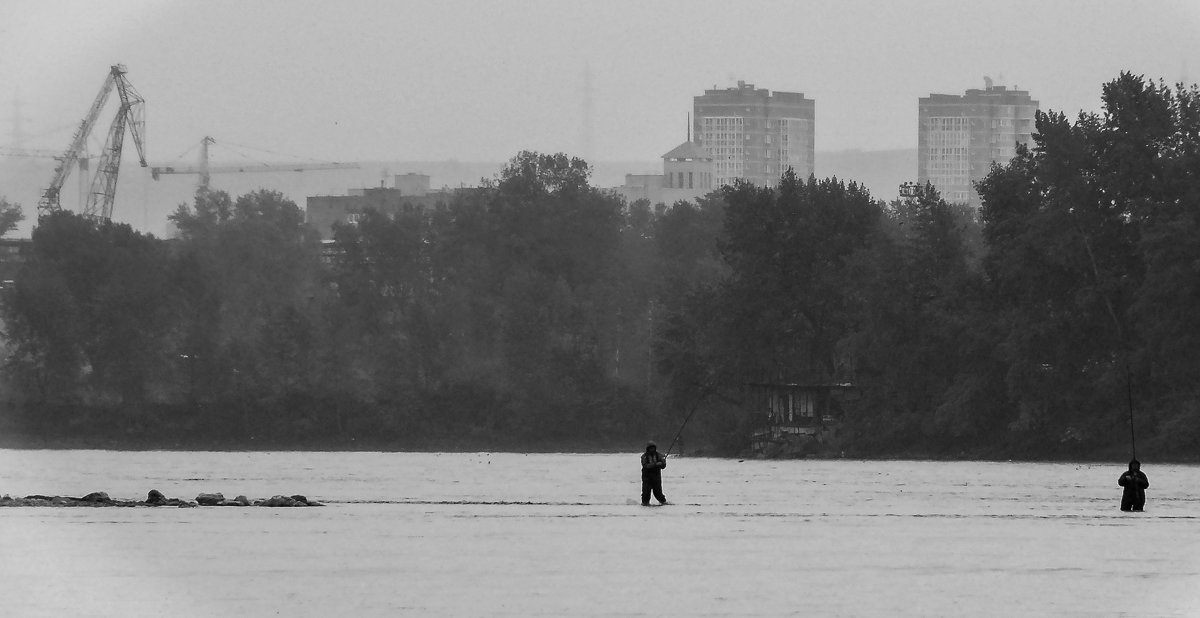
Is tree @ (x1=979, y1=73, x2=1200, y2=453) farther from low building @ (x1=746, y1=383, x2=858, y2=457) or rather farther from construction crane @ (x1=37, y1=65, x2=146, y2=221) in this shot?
construction crane @ (x1=37, y1=65, x2=146, y2=221)

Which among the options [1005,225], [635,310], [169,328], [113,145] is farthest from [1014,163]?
[113,145]

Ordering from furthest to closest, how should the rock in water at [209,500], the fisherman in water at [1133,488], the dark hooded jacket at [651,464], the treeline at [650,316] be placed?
the treeline at [650,316] < the rock in water at [209,500] < the dark hooded jacket at [651,464] < the fisherman in water at [1133,488]

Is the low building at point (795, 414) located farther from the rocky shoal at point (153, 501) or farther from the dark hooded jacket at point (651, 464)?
the rocky shoal at point (153, 501)

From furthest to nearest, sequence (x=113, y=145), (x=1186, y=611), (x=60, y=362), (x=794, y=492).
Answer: (x=113, y=145)
(x=60, y=362)
(x=794, y=492)
(x=1186, y=611)

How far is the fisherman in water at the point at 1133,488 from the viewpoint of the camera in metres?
45.2

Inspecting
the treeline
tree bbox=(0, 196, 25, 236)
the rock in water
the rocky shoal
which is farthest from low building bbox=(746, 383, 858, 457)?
tree bbox=(0, 196, 25, 236)

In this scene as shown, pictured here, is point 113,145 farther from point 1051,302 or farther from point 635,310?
point 1051,302

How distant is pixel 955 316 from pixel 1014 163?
21.6ft

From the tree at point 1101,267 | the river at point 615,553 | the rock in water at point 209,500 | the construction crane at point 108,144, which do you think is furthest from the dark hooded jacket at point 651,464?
the construction crane at point 108,144

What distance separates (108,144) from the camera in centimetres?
14450

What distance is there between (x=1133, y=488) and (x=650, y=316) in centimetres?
8531

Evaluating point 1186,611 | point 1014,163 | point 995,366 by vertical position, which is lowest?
point 1186,611

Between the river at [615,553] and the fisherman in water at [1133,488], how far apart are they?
0.39m

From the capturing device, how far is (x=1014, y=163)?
9575 centimetres
